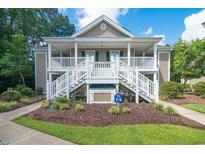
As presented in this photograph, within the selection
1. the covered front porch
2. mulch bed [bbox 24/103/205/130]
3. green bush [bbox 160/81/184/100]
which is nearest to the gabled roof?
the covered front porch

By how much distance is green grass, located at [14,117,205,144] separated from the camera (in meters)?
5.12

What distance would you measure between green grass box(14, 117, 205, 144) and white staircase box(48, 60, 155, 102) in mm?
4859

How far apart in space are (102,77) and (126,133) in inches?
249

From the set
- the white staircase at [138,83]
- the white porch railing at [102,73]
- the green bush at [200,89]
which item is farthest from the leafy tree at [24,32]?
the green bush at [200,89]

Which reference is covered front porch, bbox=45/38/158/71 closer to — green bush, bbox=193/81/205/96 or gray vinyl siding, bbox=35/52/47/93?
gray vinyl siding, bbox=35/52/47/93

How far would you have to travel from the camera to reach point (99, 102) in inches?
438

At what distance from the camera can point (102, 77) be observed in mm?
11688

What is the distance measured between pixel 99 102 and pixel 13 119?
197 inches

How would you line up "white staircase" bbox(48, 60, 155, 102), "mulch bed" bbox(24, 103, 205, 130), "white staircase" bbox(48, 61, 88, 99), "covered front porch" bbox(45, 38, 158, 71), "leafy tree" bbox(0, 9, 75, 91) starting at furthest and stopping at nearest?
"leafy tree" bbox(0, 9, 75, 91)
"covered front porch" bbox(45, 38, 158, 71)
"white staircase" bbox(48, 61, 88, 99)
"white staircase" bbox(48, 60, 155, 102)
"mulch bed" bbox(24, 103, 205, 130)

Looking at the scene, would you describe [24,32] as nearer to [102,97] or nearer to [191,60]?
[102,97]

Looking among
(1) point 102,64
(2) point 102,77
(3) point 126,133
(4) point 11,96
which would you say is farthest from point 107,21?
(3) point 126,133

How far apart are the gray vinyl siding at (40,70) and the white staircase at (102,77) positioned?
8.13 meters
